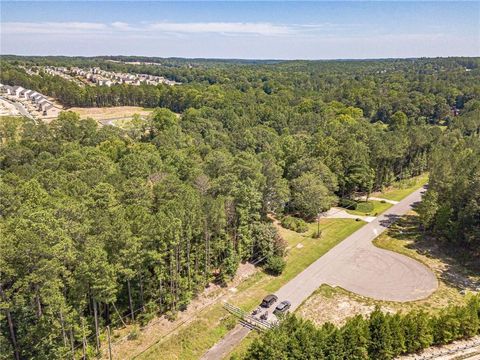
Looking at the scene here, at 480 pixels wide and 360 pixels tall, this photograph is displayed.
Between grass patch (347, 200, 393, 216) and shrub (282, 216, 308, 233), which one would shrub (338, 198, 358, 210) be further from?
shrub (282, 216, 308, 233)

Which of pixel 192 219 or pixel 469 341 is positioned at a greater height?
pixel 192 219

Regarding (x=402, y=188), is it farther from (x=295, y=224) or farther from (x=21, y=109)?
(x=21, y=109)

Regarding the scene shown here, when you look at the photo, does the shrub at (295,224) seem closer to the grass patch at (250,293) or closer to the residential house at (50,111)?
the grass patch at (250,293)

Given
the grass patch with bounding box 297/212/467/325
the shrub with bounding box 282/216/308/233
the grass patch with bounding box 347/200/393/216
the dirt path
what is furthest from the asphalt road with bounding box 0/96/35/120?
the grass patch with bounding box 297/212/467/325

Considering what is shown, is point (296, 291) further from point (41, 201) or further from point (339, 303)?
point (41, 201)

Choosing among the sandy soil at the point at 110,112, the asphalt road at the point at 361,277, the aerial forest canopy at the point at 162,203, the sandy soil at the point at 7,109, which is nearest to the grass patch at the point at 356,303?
the asphalt road at the point at 361,277

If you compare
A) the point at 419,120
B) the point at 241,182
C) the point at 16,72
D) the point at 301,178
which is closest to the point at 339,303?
the point at 241,182
